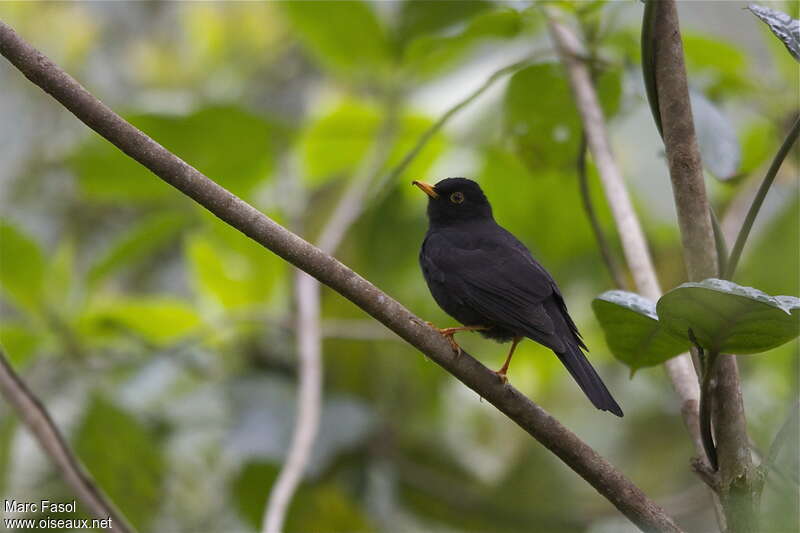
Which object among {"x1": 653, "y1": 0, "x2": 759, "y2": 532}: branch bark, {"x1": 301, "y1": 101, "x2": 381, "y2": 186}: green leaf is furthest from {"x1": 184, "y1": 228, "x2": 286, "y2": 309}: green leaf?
{"x1": 653, "y1": 0, "x2": 759, "y2": 532}: branch bark

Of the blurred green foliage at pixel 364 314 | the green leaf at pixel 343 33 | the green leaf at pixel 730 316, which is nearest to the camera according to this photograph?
the green leaf at pixel 730 316

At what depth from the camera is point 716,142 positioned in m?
1.99

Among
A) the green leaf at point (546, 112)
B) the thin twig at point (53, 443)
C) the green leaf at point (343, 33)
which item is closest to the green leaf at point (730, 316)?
the thin twig at point (53, 443)

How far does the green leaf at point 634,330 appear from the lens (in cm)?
142

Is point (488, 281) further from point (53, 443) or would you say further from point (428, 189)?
point (53, 443)

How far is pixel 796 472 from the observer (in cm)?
97

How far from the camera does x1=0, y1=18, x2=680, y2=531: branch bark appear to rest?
1308 mm

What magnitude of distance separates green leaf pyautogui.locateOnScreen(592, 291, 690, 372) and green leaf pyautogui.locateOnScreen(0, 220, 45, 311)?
5.82 ft

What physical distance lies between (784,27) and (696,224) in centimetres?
37

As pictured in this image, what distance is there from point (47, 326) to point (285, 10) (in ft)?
4.18

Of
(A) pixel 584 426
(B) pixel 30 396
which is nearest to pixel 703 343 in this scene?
(B) pixel 30 396

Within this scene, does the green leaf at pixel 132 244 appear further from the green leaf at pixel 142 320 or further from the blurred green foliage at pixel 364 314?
the green leaf at pixel 142 320

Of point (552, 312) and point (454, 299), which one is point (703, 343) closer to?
point (552, 312)

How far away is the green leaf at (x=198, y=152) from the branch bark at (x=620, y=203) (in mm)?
989
